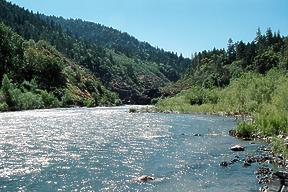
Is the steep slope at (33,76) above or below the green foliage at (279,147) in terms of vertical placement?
above

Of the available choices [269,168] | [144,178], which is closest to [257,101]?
[269,168]

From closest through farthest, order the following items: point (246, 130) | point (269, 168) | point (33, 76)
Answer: point (269, 168), point (246, 130), point (33, 76)

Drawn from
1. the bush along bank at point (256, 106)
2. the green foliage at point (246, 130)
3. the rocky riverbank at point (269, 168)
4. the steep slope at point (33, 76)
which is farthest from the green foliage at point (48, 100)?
the rocky riverbank at point (269, 168)

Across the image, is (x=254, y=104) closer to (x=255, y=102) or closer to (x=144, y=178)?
(x=255, y=102)

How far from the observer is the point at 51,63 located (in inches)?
7687

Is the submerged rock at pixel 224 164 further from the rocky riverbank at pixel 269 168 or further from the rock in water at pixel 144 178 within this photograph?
the rock in water at pixel 144 178

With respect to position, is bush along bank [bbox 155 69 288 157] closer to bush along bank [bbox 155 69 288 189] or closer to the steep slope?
bush along bank [bbox 155 69 288 189]

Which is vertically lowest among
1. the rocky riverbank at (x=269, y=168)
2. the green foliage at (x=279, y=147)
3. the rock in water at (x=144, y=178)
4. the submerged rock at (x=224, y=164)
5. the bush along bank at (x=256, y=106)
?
the rock in water at (x=144, y=178)

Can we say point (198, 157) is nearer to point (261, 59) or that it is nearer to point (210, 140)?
point (210, 140)

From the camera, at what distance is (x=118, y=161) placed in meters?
39.9

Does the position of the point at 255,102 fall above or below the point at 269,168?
above

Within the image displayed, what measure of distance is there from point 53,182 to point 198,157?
624 inches

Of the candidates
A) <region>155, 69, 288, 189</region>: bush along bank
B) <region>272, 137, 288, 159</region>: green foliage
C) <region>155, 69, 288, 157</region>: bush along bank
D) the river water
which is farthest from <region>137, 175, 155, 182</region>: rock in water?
<region>272, 137, 288, 159</region>: green foliage

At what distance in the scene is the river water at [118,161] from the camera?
3048cm
